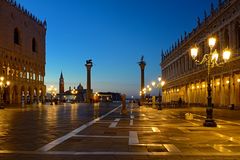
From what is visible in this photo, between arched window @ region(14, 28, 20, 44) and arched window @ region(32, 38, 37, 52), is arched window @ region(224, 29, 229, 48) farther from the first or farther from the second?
arched window @ region(32, 38, 37, 52)

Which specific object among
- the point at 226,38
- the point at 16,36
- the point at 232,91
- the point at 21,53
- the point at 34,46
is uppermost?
the point at 16,36

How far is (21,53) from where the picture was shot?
106m

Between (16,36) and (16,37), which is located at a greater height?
(16,36)

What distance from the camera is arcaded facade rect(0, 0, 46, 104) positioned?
315 feet

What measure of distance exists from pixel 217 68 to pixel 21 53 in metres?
62.0

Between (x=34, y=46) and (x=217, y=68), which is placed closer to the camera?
(x=217, y=68)

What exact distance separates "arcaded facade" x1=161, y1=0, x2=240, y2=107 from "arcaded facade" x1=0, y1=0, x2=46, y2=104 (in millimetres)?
37121

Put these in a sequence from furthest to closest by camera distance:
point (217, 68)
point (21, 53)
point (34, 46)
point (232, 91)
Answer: point (34, 46) < point (21, 53) < point (217, 68) < point (232, 91)

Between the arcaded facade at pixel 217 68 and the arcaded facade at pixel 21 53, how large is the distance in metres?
37.1

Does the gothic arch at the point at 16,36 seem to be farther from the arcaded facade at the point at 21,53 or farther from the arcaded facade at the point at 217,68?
the arcaded facade at the point at 217,68

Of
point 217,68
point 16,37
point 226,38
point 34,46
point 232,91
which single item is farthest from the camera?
point 34,46

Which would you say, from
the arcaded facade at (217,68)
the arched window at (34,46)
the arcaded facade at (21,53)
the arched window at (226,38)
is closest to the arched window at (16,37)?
the arcaded facade at (21,53)

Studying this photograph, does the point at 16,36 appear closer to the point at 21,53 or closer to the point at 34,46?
the point at 21,53

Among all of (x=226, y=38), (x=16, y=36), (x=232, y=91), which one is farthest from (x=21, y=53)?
(x=232, y=91)
